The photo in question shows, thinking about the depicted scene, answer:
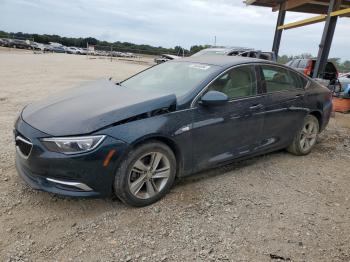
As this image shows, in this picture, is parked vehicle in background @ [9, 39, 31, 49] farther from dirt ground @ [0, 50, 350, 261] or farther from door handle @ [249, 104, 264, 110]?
door handle @ [249, 104, 264, 110]

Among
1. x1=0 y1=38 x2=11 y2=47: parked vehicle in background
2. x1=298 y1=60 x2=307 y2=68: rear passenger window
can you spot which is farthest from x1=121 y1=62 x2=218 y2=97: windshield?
x1=0 y1=38 x2=11 y2=47: parked vehicle in background

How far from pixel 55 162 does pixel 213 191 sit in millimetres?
1847

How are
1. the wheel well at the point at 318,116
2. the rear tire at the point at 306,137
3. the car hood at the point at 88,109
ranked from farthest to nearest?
the wheel well at the point at 318,116 < the rear tire at the point at 306,137 < the car hood at the point at 88,109

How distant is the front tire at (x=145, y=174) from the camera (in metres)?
3.24

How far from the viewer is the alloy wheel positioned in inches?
133

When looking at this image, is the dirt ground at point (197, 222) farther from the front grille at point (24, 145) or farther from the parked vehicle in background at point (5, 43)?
the parked vehicle in background at point (5, 43)

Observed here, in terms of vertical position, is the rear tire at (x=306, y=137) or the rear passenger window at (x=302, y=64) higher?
the rear passenger window at (x=302, y=64)

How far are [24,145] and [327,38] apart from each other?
10.8 meters

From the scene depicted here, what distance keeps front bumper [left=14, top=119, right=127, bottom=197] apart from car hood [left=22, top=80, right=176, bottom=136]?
161mm

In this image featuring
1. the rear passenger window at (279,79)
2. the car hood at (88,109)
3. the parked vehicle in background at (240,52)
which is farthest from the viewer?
the parked vehicle in background at (240,52)

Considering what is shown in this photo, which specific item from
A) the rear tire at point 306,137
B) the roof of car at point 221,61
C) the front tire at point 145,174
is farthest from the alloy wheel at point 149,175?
the rear tire at point 306,137

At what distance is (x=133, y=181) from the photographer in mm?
3385

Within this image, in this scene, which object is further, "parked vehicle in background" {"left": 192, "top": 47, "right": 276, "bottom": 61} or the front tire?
"parked vehicle in background" {"left": 192, "top": 47, "right": 276, "bottom": 61}

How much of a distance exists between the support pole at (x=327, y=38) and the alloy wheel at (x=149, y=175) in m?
9.77
